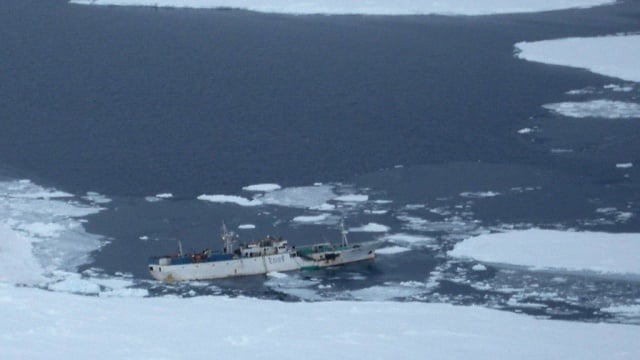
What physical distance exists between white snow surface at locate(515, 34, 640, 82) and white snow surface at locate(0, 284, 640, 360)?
1592cm

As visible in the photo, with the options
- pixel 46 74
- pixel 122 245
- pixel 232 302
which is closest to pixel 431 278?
pixel 232 302

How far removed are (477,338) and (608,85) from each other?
51.8ft

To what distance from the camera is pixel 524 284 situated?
16156mm

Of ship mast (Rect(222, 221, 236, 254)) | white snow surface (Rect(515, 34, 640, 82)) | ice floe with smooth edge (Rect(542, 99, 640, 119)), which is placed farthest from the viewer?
white snow surface (Rect(515, 34, 640, 82))

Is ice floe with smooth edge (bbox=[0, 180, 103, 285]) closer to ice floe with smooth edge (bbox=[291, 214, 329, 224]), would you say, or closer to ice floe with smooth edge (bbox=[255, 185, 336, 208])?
ice floe with smooth edge (bbox=[255, 185, 336, 208])

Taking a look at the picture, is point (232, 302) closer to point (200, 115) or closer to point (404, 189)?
point (404, 189)

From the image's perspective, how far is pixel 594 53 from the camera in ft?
102

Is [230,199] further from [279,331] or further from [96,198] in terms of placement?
[279,331]

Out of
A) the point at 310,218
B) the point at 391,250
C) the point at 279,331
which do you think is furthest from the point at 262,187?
the point at 279,331

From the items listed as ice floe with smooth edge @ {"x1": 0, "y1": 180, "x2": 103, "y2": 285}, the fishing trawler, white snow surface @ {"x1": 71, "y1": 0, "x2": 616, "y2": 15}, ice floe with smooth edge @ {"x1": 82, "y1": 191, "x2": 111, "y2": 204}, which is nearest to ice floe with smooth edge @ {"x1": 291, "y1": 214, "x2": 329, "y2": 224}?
the fishing trawler

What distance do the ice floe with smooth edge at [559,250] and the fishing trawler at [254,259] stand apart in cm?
145

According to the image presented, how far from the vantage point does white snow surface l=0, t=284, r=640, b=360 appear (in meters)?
13.0

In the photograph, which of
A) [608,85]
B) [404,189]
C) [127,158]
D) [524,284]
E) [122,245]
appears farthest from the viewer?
[608,85]

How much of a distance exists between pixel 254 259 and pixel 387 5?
22.9 metres
